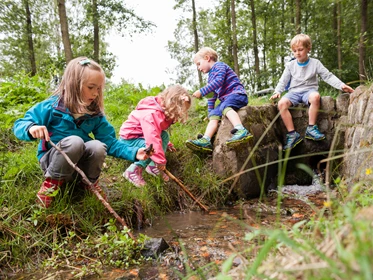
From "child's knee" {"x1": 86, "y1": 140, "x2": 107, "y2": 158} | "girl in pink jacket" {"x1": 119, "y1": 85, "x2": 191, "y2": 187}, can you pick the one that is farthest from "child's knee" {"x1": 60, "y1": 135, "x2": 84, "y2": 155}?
"girl in pink jacket" {"x1": 119, "y1": 85, "x2": 191, "y2": 187}

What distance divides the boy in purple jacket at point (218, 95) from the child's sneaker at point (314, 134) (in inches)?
40.4

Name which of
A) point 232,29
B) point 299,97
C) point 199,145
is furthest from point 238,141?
point 232,29

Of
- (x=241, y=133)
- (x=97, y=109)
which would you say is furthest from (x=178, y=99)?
(x=97, y=109)

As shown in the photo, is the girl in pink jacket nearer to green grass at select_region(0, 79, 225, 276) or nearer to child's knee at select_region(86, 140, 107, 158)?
green grass at select_region(0, 79, 225, 276)

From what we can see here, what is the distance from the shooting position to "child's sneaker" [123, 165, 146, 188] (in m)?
3.45

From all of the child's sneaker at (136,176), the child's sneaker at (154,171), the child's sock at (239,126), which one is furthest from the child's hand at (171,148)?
the child's sock at (239,126)

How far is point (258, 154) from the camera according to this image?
172 inches

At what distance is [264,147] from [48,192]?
3.05 m

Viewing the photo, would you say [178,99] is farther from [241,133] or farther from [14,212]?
[14,212]

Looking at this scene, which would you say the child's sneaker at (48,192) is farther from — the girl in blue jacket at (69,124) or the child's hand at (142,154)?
the child's hand at (142,154)

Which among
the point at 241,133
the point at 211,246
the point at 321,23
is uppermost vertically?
the point at 321,23

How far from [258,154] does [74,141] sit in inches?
106

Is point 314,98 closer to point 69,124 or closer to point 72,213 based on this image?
point 69,124

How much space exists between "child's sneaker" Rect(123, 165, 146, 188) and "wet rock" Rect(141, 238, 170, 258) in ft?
3.79
